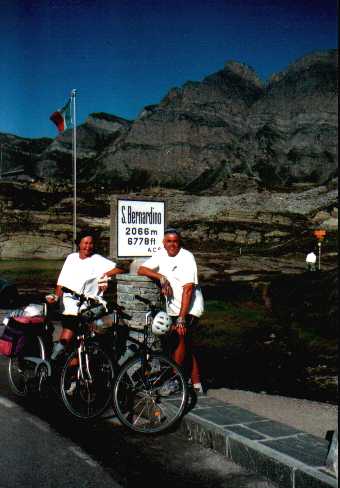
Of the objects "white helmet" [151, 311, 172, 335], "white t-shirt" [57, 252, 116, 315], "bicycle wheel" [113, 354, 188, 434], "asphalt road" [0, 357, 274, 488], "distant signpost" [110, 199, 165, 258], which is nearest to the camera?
"asphalt road" [0, 357, 274, 488]

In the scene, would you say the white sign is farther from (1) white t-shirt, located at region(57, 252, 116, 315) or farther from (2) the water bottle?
(2) the water bottle

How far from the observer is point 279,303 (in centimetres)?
1602

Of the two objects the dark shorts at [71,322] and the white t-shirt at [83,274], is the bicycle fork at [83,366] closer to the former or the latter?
the dark shorts at [71,322]

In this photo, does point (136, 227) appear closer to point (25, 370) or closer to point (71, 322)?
point (71, 322)

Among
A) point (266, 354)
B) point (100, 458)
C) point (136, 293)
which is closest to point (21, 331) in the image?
point (136, 293)

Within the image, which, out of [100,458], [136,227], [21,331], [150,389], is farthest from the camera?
[136,227]

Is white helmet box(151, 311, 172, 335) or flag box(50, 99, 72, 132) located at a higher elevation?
flag box(50, 99, 72, 132)

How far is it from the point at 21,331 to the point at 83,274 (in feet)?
3.18

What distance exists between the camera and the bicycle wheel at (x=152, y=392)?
5074 mm

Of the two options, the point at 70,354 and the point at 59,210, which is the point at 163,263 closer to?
the point at 70,354

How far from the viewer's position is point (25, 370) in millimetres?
6348

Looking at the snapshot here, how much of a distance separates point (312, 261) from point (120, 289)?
3362cm

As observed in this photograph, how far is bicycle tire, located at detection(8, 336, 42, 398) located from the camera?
20.6 ft

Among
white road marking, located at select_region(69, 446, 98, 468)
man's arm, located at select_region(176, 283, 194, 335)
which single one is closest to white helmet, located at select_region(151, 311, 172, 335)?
man's arm, located at select_region(176, 283, 194, 335)
